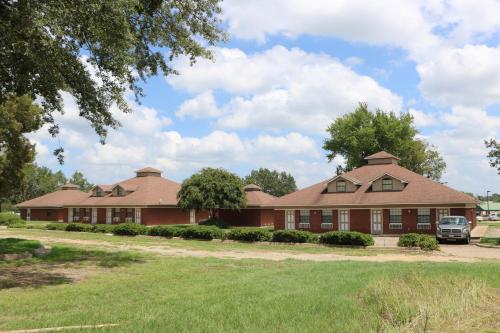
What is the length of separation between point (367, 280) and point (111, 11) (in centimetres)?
990

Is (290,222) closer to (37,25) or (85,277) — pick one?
(85,277)

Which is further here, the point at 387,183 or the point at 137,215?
the point at 137,215

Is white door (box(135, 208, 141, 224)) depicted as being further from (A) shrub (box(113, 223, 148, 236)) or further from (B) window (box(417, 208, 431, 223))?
(B) window (box(417, 208, 431, 223))

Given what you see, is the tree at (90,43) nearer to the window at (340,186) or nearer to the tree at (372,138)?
the window at (340,186)

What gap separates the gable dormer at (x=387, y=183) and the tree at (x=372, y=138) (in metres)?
28.4

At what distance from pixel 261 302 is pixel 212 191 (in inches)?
1479

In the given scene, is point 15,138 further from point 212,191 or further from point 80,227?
point 212,191

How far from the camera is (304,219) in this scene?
4216 cm

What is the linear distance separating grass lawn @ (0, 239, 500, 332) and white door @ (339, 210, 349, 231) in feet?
82.0

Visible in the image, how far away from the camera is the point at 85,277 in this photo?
50.9ft

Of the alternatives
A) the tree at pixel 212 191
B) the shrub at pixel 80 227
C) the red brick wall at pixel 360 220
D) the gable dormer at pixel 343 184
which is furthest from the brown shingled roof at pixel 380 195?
→ the shrub at pixel 80 227

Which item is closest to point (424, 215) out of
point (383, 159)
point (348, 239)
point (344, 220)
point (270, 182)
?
point (344, 220)

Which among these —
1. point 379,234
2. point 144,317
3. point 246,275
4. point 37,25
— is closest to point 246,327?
point 144,317

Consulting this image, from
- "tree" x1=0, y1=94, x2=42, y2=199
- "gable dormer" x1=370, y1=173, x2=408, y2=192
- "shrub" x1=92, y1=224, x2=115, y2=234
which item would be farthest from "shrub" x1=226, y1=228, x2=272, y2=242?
"tree" x1=0, y1=94, x2=42, y2=199
